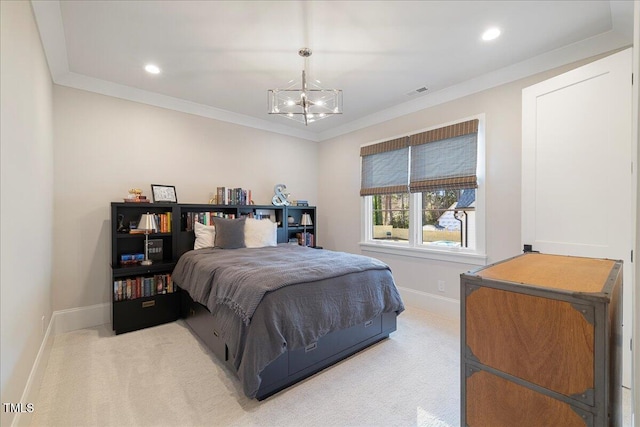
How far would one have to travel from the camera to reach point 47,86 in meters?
2.54

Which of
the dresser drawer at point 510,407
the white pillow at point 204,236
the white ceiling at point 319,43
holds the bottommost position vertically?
the dresser drawer at point 510,407

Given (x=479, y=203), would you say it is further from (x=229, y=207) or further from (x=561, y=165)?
(x=229, y=207)

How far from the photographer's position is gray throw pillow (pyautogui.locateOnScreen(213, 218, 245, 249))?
3.38 m

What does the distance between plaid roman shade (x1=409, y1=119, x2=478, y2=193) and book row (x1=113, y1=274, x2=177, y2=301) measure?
10.7ft

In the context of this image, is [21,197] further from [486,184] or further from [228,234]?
[486,184]

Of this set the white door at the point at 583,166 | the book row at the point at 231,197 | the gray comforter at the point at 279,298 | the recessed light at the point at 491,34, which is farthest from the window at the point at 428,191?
the book row at the point at 231,197

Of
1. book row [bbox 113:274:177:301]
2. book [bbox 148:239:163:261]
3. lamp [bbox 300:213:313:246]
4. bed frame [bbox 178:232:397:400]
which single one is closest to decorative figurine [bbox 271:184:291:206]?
lamp [bbox 300:213:313:246]

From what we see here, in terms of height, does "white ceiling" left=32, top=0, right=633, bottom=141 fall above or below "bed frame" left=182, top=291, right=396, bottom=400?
above

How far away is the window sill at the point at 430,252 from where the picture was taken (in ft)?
10.1

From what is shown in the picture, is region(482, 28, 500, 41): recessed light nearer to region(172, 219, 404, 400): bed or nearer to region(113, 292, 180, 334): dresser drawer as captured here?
region(172, 219, 404, 400): bed

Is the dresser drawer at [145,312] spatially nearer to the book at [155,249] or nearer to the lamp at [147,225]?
the lamp at [147,225]

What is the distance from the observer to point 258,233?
12.1 feet

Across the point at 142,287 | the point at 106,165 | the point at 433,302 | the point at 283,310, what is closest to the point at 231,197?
the point at 106,165

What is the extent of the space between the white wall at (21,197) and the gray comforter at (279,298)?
107 cm
